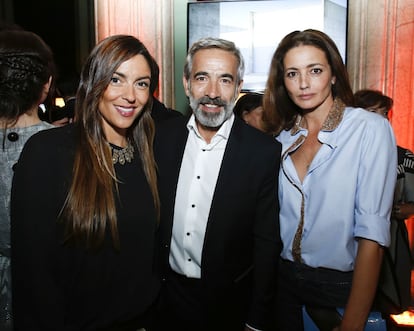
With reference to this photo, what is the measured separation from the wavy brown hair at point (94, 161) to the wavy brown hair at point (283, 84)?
0.69 m

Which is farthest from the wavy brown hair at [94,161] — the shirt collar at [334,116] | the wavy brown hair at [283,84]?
the shirt collar at [334,116]

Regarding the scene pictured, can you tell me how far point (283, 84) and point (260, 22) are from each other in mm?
2039

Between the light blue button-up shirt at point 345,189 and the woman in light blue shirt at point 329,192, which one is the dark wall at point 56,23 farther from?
the light blue button-up shirt at point 345,189

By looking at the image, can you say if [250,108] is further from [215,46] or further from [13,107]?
[13,107]

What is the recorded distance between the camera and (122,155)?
5.31 ft

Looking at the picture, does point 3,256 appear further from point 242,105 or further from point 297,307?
point 242,105

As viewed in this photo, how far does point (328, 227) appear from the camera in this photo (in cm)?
171

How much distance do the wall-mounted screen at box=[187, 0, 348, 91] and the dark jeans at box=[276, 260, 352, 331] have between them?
245 cm

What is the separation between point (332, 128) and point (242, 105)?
178 centimetres

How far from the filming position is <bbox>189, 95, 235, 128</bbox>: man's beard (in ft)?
6.28

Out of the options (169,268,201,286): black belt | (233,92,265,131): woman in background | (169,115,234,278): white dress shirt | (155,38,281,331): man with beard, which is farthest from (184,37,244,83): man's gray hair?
(233,92,265,131): woman in background

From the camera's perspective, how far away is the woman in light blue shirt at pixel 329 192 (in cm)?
163

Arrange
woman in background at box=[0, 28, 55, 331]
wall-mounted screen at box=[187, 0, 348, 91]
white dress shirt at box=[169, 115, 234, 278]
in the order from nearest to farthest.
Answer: woman in background at box=[0, 28, 55, 331], white dress shirt at box=[169, 115, 234, 278], wall-mounted screen at box=[187, 0, 348, 91]

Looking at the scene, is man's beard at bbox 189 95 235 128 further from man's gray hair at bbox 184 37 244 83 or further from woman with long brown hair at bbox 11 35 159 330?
woman with long brown hair at bbox 11 35 159 330
